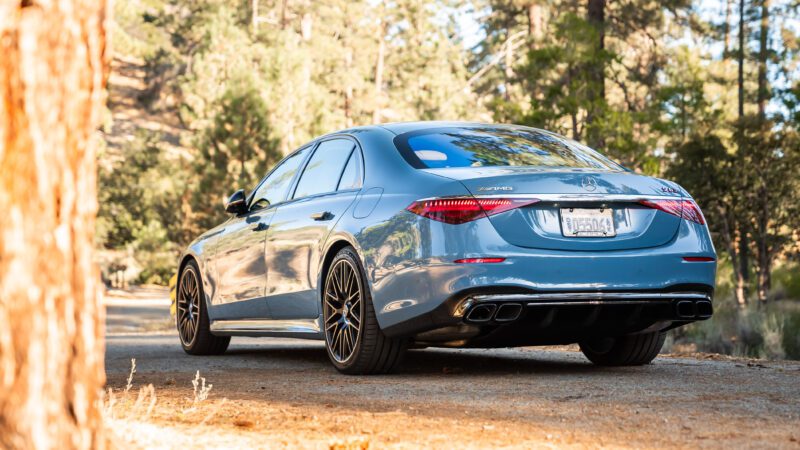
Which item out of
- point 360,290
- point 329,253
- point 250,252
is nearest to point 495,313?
point 360,290

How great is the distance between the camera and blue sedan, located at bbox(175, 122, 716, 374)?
6363mm

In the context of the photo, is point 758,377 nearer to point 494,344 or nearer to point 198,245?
point 494,344

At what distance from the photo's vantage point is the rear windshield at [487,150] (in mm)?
7094

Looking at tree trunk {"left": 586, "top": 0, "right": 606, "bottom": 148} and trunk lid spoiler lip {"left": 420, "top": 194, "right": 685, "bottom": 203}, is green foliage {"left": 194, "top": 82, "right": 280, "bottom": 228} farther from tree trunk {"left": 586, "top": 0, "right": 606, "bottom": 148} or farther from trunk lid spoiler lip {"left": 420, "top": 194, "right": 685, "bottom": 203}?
trunk lid spoiler lip {"left": 420, "top": 194, "right": 685, "bottom": 203}

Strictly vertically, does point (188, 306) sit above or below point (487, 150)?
below

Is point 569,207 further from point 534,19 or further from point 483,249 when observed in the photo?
point 534,19

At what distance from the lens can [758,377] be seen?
711 centimetres

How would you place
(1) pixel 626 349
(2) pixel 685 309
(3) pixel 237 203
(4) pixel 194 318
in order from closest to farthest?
1. (2) pixel 685 309
2. (1) pixel 626 349
3. (3) pixel 237 203
4. (4) pixel 194 318

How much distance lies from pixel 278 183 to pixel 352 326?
80.3 inches

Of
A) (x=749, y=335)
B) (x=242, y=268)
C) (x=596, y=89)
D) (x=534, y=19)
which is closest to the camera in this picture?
(x=242, y=268)

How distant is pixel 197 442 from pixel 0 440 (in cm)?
142

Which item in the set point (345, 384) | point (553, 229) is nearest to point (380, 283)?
point (345, 384)

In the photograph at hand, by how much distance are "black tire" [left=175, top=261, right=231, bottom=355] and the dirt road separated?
3.56 ft

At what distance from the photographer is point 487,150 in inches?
286
